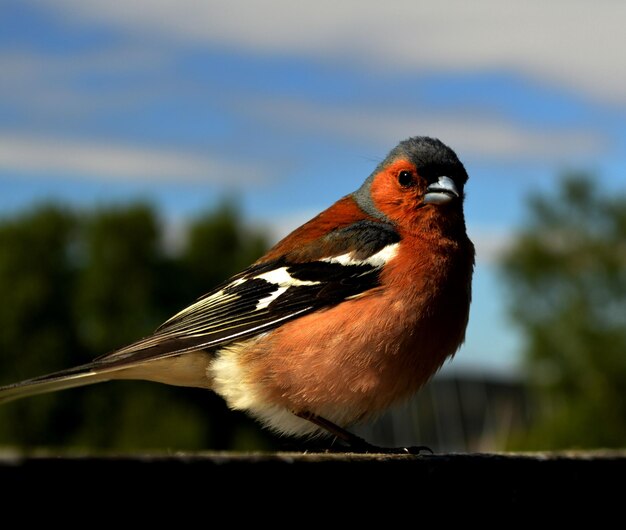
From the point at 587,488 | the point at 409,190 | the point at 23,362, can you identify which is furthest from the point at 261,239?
the point at 587,488

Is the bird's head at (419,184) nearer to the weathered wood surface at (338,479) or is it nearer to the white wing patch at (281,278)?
the white wing patch at (281,278)

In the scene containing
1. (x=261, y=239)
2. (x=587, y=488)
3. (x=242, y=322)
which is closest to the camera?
(x=587, y=488)

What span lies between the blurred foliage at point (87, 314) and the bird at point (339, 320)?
46.2ft

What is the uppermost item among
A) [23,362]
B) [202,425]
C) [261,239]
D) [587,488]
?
[587,488]

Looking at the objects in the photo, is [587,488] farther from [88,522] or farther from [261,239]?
[261,239]

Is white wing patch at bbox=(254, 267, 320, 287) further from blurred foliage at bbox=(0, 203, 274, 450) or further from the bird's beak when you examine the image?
blurred foliage at bbox=(0, 203, 274, 450)

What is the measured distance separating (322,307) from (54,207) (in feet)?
52.5

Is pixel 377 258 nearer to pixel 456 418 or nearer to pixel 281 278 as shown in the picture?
pixel 281 278

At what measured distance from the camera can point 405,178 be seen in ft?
15.1

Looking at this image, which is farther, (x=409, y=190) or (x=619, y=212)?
(x=619, y=212)

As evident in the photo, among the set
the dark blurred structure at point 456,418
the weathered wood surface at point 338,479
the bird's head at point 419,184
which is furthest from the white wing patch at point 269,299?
the dark blurred structure at point 456,418

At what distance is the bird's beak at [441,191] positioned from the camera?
4.47 meters

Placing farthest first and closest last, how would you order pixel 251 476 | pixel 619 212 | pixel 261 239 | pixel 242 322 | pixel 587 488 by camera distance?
pixel 619 212, pixel 261 239, pixel 242 322, pixel 587 488, pixel 251 476

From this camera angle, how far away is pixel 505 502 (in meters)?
2.67
